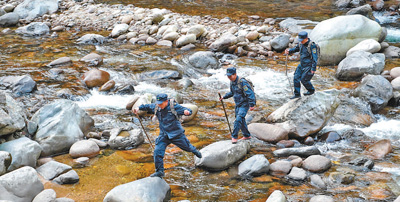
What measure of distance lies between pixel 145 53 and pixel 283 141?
32.6ft

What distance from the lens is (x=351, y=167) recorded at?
767 cm

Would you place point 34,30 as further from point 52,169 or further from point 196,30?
point 52,169

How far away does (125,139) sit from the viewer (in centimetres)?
886

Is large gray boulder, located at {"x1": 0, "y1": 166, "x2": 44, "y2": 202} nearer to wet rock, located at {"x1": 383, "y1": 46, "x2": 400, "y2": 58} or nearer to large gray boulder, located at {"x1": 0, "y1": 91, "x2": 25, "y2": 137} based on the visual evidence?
large gray boulder, located at {"x1": 0, "y1": 91, "x2": 25, "y2": 137}

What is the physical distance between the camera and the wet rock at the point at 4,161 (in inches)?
269

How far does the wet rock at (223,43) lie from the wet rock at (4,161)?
1145cm

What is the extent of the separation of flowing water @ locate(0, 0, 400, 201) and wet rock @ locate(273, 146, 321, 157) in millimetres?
257

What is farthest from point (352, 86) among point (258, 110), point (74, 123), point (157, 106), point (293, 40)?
point (74, 123)

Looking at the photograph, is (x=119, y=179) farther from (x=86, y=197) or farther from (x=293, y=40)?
(x=293, y=40)

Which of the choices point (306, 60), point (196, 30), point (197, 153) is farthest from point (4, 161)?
point (196, 30)

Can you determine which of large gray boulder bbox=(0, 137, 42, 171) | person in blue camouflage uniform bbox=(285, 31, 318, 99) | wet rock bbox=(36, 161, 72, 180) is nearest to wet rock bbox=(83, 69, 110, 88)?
large gray boulder bbox=(0, 137, 42, 171)

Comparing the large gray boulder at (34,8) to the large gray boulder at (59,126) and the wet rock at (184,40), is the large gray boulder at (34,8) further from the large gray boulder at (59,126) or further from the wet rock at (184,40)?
the large gray boulder at (59,126)

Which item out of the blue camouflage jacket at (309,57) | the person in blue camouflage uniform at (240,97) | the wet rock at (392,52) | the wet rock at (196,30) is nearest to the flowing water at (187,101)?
the wet rock at (392,52)

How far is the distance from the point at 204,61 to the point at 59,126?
7.85 m
